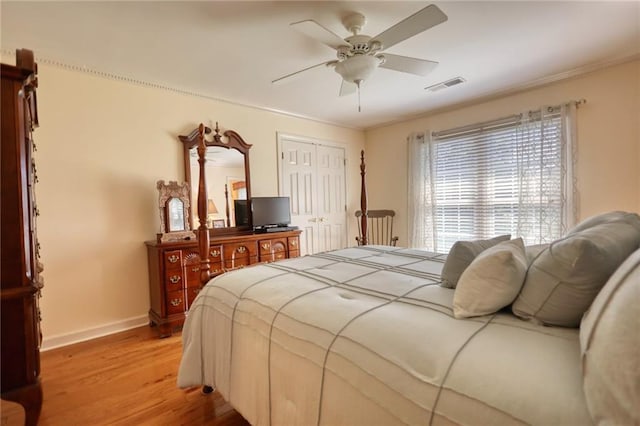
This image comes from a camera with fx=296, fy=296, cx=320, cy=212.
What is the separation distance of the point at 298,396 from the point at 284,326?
0.80ft

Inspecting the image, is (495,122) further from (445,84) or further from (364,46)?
(364,46)

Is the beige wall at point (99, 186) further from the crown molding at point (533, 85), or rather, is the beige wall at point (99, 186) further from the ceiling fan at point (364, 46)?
the crown molding at point (533, 85)

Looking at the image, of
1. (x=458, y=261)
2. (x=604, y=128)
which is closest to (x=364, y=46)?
(x=458, y=261)

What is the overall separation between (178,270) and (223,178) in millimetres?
1219

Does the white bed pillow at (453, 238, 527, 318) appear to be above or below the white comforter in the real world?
above

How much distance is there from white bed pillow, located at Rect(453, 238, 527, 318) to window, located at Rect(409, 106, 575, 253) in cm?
285

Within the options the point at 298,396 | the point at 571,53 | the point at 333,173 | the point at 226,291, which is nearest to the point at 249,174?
the point at 333,173

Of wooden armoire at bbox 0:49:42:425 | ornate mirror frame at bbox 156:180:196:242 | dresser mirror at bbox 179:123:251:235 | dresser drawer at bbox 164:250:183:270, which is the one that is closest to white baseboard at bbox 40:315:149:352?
dresser drawer at bbox 164:250:183:270

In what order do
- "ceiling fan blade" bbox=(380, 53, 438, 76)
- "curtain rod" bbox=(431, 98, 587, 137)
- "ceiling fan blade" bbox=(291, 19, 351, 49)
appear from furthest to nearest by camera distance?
"curtain rod" bbox=(431, 98, 587, 137), "ceiling fan blade" bbox=(380, 53, 438, 76), "ceiling fan blade" bbox=(291, 19, 351, 49)

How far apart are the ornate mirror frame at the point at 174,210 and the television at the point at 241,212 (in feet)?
2.05

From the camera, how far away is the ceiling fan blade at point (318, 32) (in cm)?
173

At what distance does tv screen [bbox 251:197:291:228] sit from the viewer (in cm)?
368

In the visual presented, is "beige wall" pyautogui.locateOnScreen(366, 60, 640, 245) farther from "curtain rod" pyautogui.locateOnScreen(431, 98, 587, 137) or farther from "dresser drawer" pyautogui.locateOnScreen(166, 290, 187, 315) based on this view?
"dresser drawer" pyautogui.locateOnScreen(166, 290, 187, 315)

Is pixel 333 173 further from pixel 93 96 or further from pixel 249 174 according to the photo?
pixel 93 96
